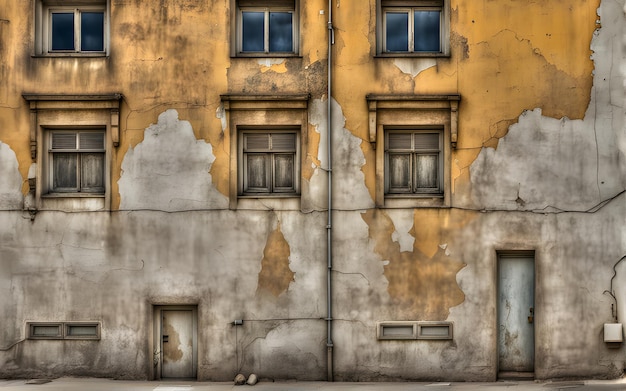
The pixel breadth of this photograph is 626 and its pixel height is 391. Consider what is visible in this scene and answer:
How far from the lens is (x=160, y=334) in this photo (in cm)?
1403

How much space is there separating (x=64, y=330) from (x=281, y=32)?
707 centimetres

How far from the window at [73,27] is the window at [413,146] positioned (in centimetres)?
547

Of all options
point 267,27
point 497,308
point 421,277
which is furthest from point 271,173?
point 497,308

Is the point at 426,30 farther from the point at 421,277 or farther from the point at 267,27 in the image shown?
the point at 421,277

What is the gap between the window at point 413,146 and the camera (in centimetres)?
1377

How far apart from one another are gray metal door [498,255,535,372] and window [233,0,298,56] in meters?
6.16

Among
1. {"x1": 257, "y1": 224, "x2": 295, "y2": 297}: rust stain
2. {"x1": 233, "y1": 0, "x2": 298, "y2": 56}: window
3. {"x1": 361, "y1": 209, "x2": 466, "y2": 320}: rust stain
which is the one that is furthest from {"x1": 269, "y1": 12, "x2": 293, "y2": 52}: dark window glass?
{"x1": 361, "y1": 209, "x2": 466, "y2": 320}: rust stain

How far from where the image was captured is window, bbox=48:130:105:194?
1425cm

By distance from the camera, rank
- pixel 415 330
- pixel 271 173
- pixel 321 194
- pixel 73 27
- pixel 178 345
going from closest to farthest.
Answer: pixel 415 330, pixel 321 194, pixel 178 345, pixel 271 173, pixel 73 27

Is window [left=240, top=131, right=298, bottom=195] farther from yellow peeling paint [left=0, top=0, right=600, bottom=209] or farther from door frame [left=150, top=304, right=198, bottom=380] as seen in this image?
door frame [left=150, top=304, right=198, bottom=380]

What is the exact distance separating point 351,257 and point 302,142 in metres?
2.37

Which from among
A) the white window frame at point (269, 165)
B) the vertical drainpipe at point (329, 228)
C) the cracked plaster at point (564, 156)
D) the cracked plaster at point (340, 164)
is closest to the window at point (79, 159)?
the white window frame at point (269, 165)

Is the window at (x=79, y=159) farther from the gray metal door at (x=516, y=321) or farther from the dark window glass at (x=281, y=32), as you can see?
the gray metal door at (x=516, y=321)

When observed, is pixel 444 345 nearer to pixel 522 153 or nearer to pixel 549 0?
pixel 522 153
